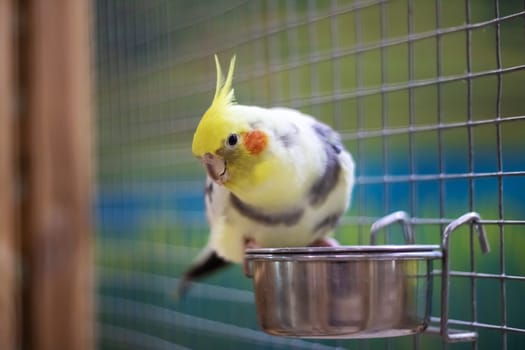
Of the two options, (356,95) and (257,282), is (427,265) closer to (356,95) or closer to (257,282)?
(257,282)

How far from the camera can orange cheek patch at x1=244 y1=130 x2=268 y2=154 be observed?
816 mm

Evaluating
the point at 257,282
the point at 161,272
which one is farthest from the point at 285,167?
the point at 161,272

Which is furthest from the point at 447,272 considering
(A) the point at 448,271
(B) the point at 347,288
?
(B) the point at 347,288

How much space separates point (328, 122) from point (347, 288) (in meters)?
0.52

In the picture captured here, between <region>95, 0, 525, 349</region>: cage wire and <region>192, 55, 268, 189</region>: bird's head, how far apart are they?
12 centimetres

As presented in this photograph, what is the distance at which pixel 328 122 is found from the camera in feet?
3.97

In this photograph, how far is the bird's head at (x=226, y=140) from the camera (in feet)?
2.54

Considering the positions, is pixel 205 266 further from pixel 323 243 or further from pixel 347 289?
pixel 347 289

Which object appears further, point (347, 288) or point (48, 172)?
point (48, 172)

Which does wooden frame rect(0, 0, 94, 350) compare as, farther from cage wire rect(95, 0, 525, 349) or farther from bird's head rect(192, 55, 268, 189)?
bird's head rect(192, 55, 268, 189)

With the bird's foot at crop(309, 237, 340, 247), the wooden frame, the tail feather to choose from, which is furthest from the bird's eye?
the wooden frame

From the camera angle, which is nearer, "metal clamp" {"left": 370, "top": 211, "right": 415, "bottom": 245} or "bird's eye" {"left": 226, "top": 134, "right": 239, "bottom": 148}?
"bird's eye" {"left": 226, "top": 134, "right": 239, "bottom": 148}

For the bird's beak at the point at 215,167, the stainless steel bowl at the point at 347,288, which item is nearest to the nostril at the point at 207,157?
the bird's beak at the point at 215,167

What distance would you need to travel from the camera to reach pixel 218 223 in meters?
0.98
